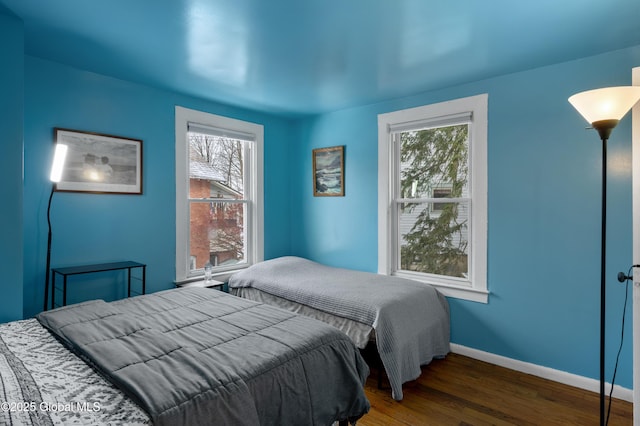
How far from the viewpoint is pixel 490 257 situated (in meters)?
2.95

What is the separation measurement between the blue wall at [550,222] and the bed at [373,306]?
406 millimetres

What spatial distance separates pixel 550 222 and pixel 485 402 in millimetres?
1403

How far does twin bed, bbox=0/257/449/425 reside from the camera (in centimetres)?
114

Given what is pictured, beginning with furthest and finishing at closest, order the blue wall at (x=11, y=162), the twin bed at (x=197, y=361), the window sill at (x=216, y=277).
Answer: the window sill at (x=216, y=277) < the blue wall at (x=11, y=162) < the twin bed at (x=197, y=361)

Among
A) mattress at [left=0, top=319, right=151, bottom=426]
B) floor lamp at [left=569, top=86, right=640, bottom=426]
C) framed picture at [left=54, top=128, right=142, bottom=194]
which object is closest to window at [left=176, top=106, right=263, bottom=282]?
framed picture at [left=54, top=128, right=142, bottom=194]

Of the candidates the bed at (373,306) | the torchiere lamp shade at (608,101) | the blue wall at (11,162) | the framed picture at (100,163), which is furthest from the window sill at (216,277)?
the torchiere lamp shade at (608,101)

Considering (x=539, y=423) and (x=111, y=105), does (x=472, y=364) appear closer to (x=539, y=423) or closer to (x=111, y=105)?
(x=539, y=423)

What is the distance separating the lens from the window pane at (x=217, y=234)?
3551mm

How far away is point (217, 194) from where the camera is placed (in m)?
3.75

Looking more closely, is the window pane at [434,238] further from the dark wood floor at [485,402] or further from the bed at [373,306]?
the dark wood floor at [485,402]

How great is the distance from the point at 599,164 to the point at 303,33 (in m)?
2.23

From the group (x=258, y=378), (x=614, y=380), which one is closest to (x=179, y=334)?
(x=258, y=378)

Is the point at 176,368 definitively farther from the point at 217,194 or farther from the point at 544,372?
the point at 544,372

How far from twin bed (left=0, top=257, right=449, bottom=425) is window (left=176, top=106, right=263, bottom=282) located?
3.37 feet
